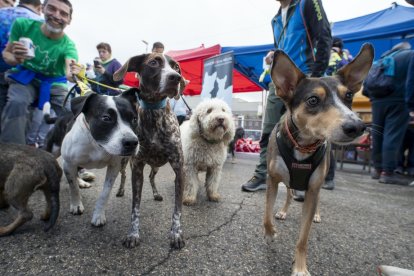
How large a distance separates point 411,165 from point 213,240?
22.2ft

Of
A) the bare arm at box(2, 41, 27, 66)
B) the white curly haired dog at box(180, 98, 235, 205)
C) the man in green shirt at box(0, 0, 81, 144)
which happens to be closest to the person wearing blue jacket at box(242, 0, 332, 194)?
the white curly haired dog at box(180, 98, 235, 205)

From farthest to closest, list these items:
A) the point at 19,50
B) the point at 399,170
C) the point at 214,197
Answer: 1. the point at 399,170
2. the point at 214,197
3. the point at 19,50

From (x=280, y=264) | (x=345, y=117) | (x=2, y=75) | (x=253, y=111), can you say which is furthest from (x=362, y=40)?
(x=253, y=111)

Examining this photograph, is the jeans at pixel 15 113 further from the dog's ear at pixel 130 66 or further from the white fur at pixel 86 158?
the dog's ear at pixel 130 66

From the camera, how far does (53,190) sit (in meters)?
2.01

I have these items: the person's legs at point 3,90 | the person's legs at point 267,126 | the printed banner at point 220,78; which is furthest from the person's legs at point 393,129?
the person's legs at point 3,90

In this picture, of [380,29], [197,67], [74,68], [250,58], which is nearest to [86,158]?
[74,68]

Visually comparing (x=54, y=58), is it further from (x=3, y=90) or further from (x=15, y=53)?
(x=3, y=90)

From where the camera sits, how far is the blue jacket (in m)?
2.80

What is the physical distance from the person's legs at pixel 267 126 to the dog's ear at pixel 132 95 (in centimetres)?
191

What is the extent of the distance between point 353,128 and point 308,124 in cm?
30

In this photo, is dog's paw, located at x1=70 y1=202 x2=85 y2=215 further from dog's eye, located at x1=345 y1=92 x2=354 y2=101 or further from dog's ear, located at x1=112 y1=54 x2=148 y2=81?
dog's eye, located at x1=345 y1=92 x2=354 y2=101

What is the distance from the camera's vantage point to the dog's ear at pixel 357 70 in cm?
183

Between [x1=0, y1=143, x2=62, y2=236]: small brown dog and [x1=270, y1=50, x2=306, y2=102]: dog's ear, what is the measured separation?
6.17 feet
